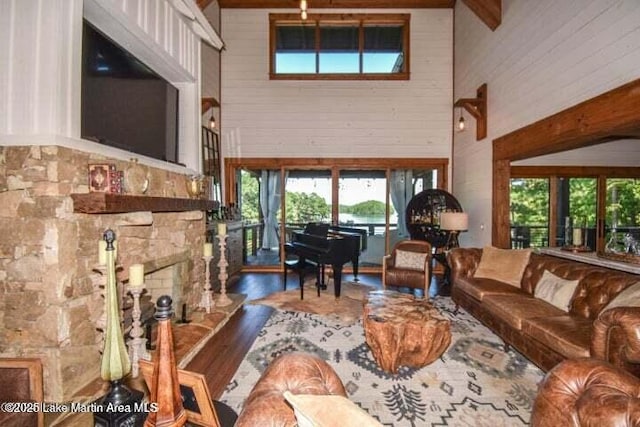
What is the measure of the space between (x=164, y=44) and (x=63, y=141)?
1.87m

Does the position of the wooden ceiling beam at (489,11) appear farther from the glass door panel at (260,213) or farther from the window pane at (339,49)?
the glass door panel at (260,213)

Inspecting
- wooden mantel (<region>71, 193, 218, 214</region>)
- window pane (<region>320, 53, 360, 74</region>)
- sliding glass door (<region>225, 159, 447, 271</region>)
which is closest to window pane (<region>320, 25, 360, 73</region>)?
window pane (<region>320, 53, 360, 74</region>)

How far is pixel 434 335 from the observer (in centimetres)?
286

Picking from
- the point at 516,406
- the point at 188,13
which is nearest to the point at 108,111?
the point at 188,13

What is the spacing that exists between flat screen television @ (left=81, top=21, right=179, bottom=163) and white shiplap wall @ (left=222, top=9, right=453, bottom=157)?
3.02 meters

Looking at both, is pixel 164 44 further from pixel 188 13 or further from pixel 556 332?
pixel 556 332

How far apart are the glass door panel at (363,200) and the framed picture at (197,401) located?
5838 millimetres

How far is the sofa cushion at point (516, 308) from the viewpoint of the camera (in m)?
3.08

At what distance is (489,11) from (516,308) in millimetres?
4463

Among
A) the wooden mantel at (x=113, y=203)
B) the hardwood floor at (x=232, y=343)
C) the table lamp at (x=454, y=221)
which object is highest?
the wooden mantel at (x=113, y=203)

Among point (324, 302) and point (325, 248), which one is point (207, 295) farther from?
point (325, 248)

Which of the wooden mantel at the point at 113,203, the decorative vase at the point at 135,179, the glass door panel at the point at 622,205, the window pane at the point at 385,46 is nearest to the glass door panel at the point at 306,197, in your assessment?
the window pane at the point at 385,46

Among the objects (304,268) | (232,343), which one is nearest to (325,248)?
(304,268)

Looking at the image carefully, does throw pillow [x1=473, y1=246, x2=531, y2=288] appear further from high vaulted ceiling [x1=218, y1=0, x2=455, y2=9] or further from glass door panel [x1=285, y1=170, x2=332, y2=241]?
high vaulted ceiling [x1=218, y1=0, x2=455, y2=9]
